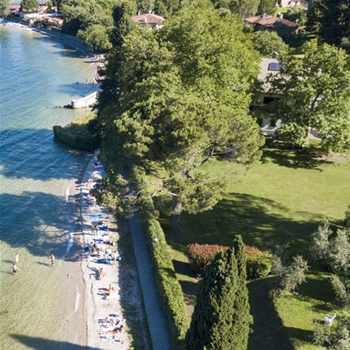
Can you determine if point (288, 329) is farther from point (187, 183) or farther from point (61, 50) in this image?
point (61, 50)

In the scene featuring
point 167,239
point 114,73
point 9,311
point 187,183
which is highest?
point 114,73

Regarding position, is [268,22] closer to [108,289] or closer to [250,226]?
[250,226]

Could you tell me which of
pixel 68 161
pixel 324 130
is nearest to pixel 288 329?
pixel 324 130

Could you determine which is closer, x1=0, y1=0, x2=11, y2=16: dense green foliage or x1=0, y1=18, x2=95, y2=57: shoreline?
x1=0, y1=18, x2=95, y2=57: shoreline

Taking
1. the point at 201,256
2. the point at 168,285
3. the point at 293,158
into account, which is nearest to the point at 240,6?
the point at 293,158

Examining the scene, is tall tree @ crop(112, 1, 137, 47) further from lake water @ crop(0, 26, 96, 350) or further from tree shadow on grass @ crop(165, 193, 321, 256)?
tree shadow on grass @ crop(165, 193, 321, 256)

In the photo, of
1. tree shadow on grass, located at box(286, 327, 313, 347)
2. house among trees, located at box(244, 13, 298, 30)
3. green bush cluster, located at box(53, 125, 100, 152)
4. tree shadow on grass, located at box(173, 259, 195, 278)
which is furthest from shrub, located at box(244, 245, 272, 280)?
house among trees, located at box(244, 13, 298, 30)
